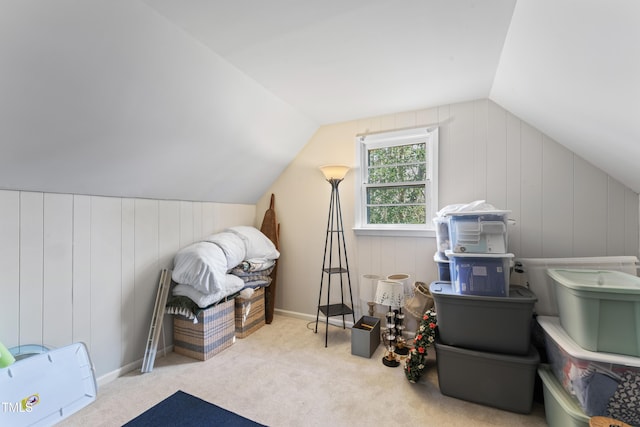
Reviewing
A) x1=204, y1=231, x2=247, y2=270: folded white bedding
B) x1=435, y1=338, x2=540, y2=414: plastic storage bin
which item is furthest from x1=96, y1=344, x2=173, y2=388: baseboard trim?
x1=435, y1=338, x2=540, y2=414: plastic storage bin

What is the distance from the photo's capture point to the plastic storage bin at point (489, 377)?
168 cm

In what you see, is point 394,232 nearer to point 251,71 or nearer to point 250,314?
point 250,314

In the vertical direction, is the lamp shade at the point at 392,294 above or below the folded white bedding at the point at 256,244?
below

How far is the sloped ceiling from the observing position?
1168 mm

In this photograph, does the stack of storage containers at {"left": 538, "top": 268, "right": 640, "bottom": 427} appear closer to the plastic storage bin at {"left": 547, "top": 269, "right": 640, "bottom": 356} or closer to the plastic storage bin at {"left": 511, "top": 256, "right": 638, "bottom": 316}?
the plastic storage bin at {"left": 547, "top": 269, "right": 640, "bottom": 356}

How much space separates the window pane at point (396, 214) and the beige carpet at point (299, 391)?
123cm

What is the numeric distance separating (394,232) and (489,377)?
137 cm

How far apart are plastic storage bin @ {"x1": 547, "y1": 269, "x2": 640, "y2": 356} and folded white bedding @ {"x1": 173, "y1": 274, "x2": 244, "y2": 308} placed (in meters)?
2.36

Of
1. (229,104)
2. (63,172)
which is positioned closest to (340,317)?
(229,104)

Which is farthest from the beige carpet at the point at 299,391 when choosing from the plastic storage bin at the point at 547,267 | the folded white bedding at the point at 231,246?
the folded white bedding at the point at 231,246

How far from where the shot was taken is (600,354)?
1.34 m

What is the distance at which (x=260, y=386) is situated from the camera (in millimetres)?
1979

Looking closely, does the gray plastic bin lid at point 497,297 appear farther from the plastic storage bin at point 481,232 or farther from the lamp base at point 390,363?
the lamp base at point 390,363

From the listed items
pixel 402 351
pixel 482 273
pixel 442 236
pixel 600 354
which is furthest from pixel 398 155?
pixel 600 354
